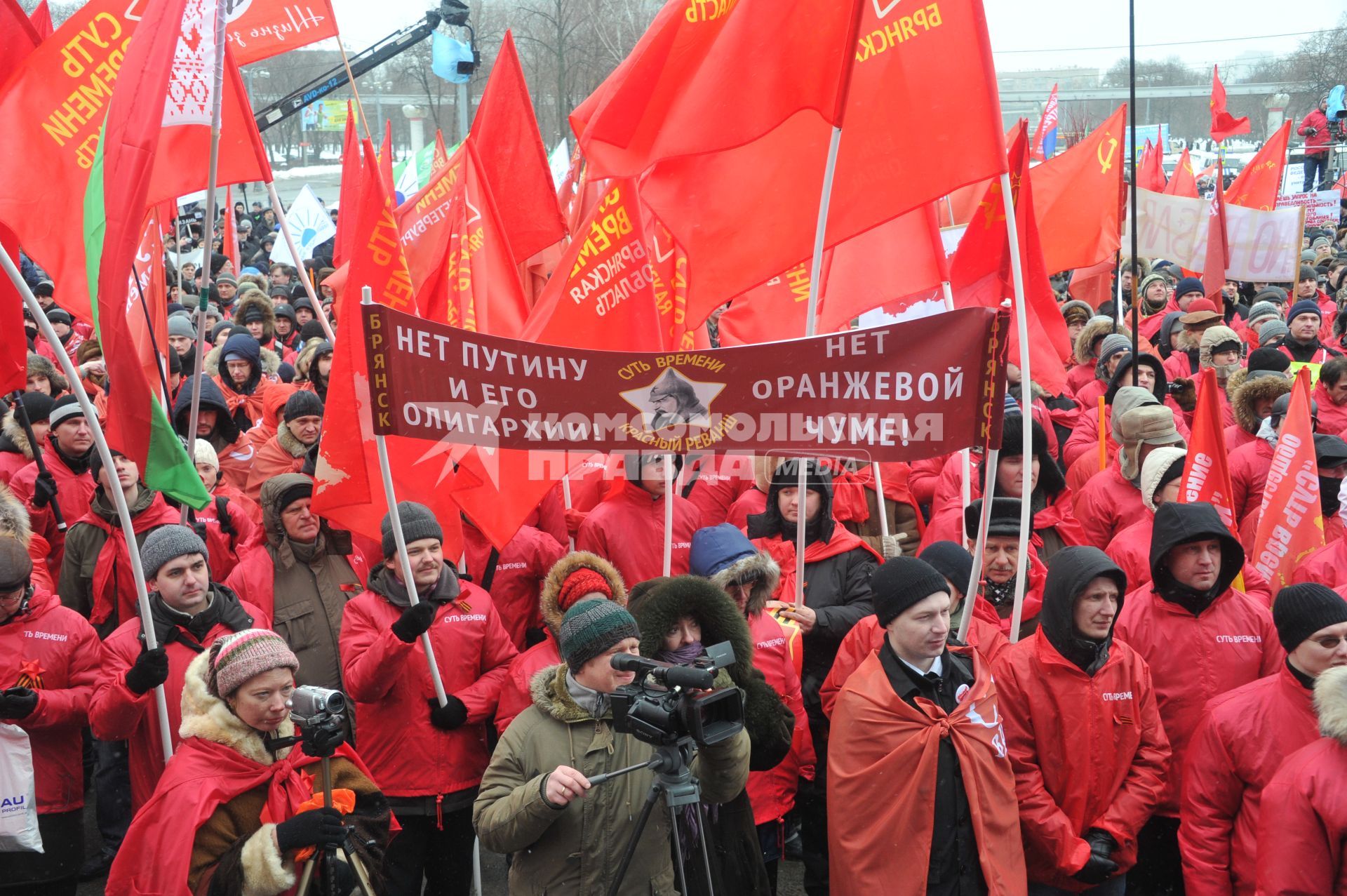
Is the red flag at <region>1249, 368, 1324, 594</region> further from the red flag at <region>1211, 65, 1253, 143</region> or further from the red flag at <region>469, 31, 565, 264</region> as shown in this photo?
the red flag at <region>1211, 65, 1253, 143</region>

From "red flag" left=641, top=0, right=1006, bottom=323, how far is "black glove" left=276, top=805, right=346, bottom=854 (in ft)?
7.70

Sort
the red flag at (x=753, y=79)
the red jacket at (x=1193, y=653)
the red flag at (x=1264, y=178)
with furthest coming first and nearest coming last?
the red flag at (x=1264, y=178)
the red flag at (x=753, y=79)
the red jacket at (x=1193, y=653)

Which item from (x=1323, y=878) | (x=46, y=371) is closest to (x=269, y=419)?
(x=46, y=371)

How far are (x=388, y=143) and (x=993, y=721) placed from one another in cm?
649

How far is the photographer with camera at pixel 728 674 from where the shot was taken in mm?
3850

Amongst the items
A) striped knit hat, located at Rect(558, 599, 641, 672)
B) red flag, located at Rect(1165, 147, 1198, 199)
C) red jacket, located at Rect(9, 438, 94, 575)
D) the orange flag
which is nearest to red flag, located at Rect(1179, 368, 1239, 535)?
striped knit hat, located at Rect(558, 599, 641, 672)

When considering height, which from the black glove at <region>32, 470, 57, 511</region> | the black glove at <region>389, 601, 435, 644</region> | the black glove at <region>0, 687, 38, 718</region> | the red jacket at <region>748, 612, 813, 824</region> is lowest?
the red jacket at <region>748, 612, 813, 824</region>

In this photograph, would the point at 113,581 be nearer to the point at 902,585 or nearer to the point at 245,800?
the point at 245,800

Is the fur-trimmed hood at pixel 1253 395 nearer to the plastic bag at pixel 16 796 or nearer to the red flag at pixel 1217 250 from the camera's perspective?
the red flag at pixel 1217 250

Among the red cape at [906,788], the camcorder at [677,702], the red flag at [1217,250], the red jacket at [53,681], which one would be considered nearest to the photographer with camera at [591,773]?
the camcorder at [677,702]

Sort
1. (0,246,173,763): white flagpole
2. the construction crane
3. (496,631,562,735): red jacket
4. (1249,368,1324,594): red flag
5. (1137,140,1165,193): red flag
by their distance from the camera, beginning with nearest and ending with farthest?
(0,246,173,763): white flagpole < (496,631,562,735): red jacket < (1249,368,1324,594): red flag < the construction crane < (1137,140,1165,193): red flag

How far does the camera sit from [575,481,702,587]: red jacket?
228 inches

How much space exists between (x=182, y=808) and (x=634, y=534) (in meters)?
2.76

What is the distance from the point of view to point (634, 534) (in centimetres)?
581
